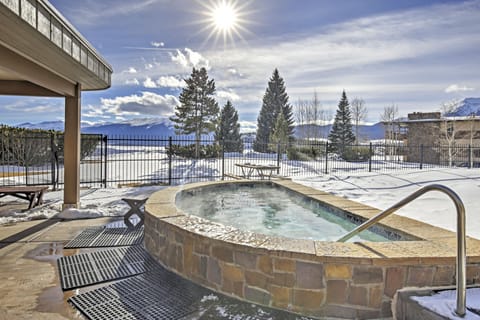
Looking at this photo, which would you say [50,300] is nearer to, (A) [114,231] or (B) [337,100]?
(A) [114,231]

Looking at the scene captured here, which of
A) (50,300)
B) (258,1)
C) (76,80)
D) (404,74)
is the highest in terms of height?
(404,74)

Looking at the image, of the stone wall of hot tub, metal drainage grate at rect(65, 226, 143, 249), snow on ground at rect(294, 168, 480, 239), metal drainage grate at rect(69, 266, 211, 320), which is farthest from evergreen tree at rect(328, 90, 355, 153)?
metal drainage grate at rect(69, 266, 211, 320)

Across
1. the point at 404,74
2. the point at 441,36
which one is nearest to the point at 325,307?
the point at 441,36

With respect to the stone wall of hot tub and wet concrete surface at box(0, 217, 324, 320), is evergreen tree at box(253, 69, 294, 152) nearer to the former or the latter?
wet concrete surface at box(0, 217, 324, 320)

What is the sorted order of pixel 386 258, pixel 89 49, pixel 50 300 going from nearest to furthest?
pixel 386 258 → pixel 50 300 → pixel 89 49

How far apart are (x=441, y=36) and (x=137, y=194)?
8.85 m

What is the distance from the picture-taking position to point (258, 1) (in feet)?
20.3

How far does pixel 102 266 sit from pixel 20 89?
14.1 ft

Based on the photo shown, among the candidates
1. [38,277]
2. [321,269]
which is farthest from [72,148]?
[321,269]

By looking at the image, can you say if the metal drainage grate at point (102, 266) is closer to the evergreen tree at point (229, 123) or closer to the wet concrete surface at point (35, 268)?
the wet concrete surface at point (35, 268)

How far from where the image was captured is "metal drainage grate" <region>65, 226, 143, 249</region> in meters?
3.92

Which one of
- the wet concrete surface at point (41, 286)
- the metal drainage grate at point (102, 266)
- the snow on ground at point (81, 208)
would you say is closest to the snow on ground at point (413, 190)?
the wet concrete surface at point (41, 286)

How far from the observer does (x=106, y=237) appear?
4.22 meters

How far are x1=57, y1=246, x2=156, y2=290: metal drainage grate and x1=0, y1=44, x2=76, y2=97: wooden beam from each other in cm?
237
